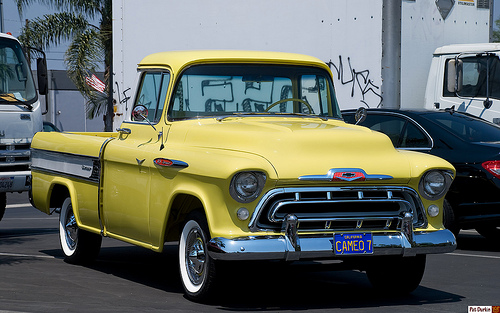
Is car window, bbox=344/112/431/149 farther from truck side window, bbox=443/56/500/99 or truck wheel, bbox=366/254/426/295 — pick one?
truck wheel, bbox=366/254/426/295

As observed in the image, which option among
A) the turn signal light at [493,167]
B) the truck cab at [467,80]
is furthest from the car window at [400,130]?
the truck cab at [467,80]

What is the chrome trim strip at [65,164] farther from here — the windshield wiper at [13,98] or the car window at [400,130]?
the car window at [400,130]

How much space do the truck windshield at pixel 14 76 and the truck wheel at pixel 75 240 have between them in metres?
3.76

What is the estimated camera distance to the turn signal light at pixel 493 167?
9.68m

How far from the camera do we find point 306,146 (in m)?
6.56

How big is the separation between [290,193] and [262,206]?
0.76 ft

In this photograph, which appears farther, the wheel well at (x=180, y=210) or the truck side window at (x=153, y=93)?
the truck side window at (x=153, y=93)

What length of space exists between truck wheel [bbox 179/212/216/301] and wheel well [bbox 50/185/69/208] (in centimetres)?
299

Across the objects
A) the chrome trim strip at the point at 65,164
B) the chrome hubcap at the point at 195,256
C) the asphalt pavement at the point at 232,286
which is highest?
the chrome trim strip at the point at 65,164

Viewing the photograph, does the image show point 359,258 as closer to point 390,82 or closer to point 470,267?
point 470,267

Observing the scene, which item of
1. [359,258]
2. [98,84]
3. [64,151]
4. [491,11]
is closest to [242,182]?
[359,258]

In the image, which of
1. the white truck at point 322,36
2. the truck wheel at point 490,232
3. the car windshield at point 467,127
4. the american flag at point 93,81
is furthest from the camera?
the american flag at point 93,81

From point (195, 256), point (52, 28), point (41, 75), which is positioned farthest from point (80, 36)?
point (195, 256)

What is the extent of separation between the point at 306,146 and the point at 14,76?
24.7 ft
